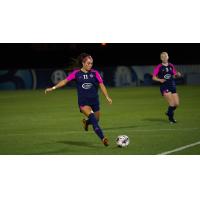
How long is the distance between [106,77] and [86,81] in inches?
1232

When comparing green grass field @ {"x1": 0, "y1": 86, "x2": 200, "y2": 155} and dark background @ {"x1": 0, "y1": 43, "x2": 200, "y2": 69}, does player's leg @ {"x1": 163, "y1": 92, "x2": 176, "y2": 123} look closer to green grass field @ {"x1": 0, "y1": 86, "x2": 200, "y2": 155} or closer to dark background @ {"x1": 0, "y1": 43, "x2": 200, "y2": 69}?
green grass field @ {"x1": 0, "y1": 86, "x2": 200, "y2": 155}

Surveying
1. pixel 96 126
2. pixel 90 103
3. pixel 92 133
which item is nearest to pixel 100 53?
pixel 92 133

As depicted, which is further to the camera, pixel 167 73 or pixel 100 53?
pixel 100 53

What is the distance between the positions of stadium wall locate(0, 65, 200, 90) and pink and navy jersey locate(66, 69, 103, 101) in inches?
1175

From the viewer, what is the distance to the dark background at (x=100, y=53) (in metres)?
49.6

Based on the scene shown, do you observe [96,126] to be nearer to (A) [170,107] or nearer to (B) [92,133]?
(B) [92,133]

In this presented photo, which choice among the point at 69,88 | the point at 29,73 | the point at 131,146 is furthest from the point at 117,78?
the point at 131,146

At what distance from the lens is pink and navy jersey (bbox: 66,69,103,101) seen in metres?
12.6

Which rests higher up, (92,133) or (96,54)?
(96,54)

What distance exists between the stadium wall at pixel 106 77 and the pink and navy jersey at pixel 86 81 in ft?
97.9

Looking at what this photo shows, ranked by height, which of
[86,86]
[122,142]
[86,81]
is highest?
[86,81]

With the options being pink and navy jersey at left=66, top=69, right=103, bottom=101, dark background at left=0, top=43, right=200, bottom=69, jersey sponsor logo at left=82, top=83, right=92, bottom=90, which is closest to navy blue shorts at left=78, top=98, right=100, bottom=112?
pink and navy jersey at left=66, top=69, right=103, bottom=101

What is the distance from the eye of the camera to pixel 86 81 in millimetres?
12648
